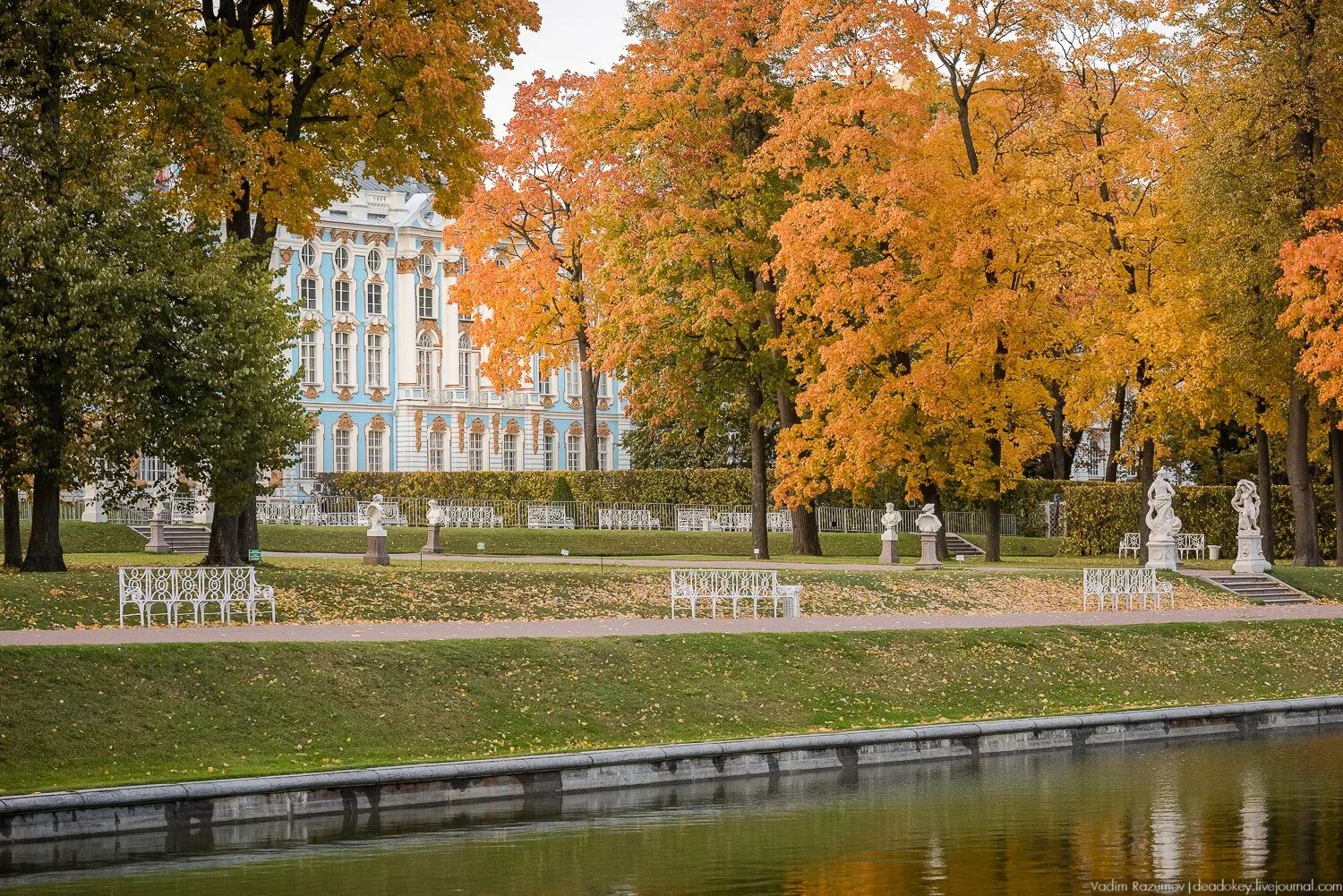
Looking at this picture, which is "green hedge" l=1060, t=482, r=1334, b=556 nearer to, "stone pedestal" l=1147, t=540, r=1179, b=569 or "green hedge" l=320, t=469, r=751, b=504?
"green hedge" l=320, t=469, r=751, b=504

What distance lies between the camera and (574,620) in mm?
23672

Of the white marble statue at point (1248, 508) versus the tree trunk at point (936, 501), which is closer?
the white marble statue at point (1248, 508)

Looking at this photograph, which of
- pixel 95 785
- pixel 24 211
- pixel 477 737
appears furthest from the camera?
pixel 24 211

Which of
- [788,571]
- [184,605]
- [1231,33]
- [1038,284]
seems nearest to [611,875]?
[184,605]

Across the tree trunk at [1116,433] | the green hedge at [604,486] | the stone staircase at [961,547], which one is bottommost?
the stone staircase at [961,547]

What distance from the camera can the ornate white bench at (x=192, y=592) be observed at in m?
21.1

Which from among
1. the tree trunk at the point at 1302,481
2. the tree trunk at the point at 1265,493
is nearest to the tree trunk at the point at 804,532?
the tree trunk at the point at 1265,493

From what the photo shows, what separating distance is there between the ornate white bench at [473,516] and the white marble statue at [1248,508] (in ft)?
73.9

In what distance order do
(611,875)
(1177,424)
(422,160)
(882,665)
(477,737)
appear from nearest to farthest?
(611,875)
(477,737)
(882,665)
(422,160)
(1177,424)

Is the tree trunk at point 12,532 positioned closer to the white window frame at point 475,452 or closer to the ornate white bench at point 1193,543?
the ornate white bench at point 1193,543

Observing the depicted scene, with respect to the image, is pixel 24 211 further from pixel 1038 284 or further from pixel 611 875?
pixel 1038 284

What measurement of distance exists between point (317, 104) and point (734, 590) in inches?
421

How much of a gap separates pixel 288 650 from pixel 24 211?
892 centimetres

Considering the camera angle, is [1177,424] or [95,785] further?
[1177,424]
